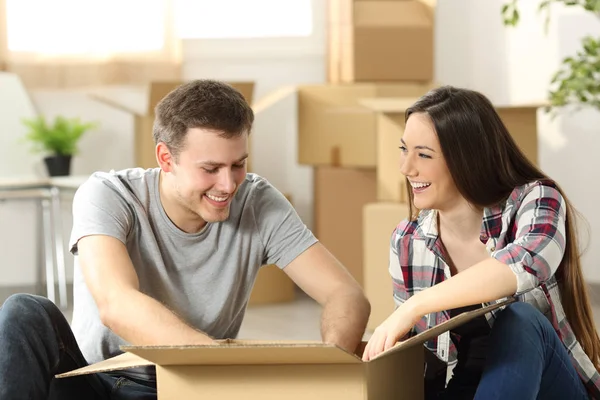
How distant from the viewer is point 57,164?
14.4 ft

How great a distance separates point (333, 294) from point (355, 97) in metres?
2.51

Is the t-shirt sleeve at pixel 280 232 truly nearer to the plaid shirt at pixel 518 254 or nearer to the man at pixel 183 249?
the man at pixel 183 249

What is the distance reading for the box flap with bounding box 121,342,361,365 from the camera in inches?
52.2

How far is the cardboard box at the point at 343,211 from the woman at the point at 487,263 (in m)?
2.41

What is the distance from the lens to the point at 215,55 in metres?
4.86

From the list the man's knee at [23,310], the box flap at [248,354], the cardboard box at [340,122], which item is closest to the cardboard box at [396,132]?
the cardboard box at [340,122]

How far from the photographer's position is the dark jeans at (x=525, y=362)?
1505 millimetres

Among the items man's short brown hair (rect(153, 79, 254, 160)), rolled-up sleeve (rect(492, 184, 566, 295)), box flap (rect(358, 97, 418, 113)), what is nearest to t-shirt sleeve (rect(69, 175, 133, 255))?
man's short brown hair (rect(153, 79, 254, 160))

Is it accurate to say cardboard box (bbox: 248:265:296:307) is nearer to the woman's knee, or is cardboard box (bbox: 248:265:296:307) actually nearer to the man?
the man

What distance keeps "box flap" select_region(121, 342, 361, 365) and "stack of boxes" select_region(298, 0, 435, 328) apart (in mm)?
2555

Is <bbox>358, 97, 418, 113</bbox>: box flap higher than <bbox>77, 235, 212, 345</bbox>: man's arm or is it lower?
higher

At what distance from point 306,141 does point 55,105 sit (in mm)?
1243

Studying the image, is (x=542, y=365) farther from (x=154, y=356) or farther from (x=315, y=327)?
(x=315, y=327)

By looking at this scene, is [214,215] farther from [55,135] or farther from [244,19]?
[244,19]
